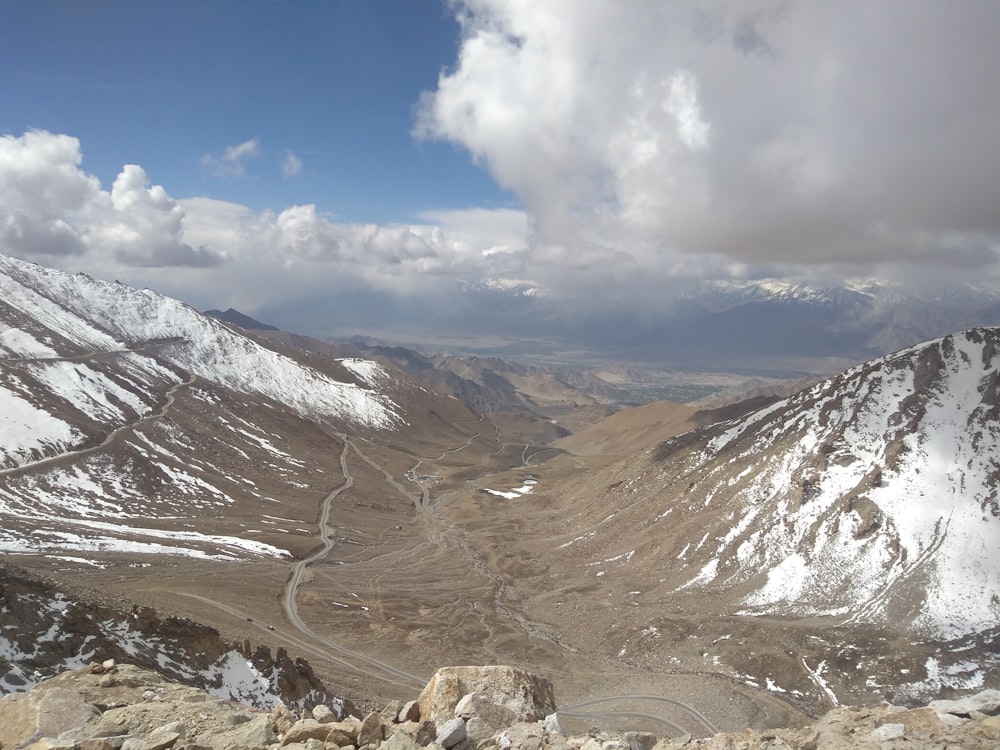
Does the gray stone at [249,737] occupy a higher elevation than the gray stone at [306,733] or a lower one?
lower

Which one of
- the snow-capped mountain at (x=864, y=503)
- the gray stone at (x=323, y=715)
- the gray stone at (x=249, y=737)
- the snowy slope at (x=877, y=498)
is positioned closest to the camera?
the gray stone at (x=249, y=737)

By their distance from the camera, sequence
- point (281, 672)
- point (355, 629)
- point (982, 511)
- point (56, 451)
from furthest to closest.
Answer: point (56, 451), point (982, 511), point (355, 629), point (281, 672)

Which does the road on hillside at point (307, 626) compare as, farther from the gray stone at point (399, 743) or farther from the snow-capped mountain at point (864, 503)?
the gray stone at point (399, 743)

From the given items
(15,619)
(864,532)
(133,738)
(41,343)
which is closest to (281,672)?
(15,619)

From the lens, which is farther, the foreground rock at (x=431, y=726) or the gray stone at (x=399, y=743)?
the foreground rock at (x=431, y=726)

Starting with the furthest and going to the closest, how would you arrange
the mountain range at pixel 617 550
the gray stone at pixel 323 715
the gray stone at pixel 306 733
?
the mountain range at pixel 617 550 < the gray stone at pixel 323 715 < the gray stone at pixel 306 733

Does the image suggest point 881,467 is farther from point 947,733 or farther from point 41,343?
point 41,343

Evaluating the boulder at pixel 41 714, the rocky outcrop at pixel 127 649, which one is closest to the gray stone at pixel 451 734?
the boulder at pixel 41 714

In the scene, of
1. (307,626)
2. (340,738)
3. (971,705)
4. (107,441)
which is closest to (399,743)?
(340,738)
